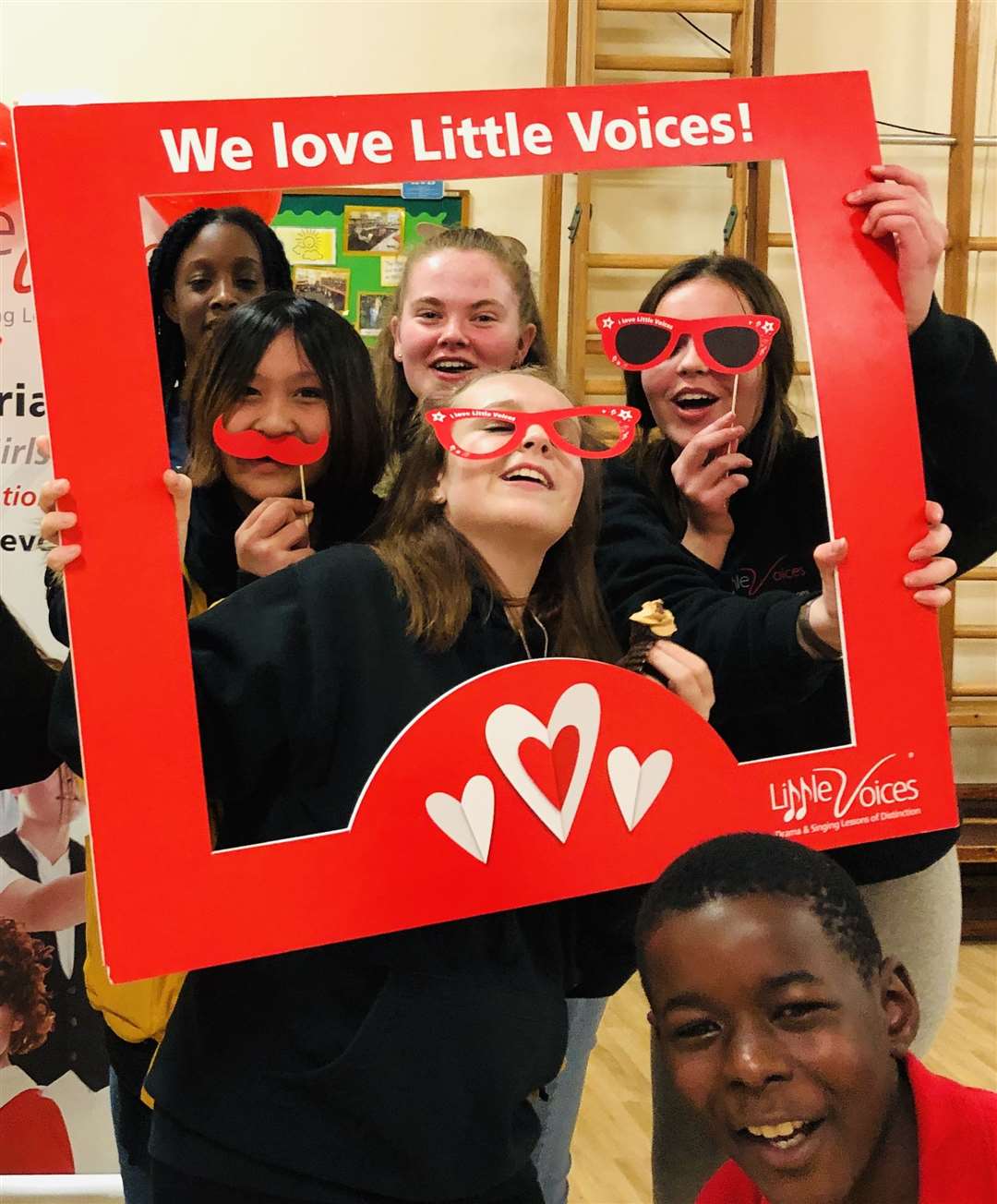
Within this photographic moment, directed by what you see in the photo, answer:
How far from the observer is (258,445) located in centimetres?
113

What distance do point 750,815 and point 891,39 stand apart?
3757 mm

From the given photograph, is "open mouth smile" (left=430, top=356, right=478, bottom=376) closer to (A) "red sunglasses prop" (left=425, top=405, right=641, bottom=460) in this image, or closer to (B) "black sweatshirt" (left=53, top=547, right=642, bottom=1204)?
(A) "red sunglasses prop" (left=425, top=405, right=641, bottom=460)

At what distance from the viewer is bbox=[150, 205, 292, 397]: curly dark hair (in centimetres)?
112

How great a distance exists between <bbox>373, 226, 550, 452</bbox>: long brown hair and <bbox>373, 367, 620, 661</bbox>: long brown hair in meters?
0.03

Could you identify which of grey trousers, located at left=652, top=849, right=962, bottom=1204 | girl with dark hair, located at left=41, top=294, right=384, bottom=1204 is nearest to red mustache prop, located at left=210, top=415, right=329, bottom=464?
girl with dark hair, located at left=41, top=294, right=384, bottom=1204

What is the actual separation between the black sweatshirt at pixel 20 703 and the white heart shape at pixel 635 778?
1.86ft

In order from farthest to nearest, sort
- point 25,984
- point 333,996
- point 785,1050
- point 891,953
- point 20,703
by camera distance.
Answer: point 25,984
point 891,953
point 20,703
point 333,996
point 785,1050

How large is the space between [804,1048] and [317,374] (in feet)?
2.22

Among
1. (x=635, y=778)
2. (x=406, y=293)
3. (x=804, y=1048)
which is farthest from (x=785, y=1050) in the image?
(x=406, y=293)

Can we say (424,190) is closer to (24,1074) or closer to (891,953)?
(891,953)

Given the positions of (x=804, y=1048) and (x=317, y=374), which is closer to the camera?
(x=804, y=1048)

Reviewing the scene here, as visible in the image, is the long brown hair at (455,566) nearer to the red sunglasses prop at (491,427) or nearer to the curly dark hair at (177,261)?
the red sunglasses prop at (491,427)

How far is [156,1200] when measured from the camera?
1.09 metres

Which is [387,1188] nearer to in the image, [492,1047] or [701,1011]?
[492,1047]
